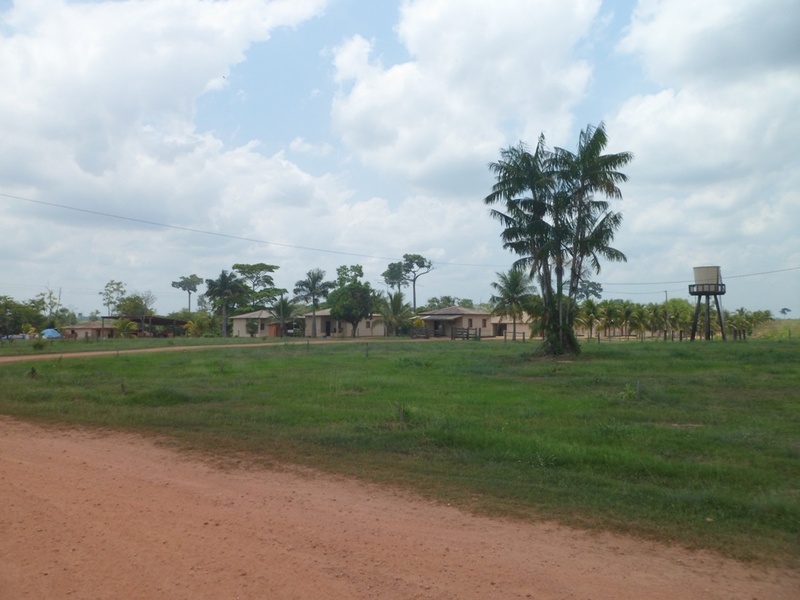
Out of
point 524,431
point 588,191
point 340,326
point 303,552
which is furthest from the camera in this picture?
point 340,326

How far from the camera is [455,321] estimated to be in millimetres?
72062

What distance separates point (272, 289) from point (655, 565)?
7936cm

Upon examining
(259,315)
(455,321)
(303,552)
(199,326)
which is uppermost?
(259,315)

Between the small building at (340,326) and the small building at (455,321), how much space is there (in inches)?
211

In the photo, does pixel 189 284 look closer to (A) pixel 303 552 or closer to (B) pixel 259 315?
(B) pixel 259 315

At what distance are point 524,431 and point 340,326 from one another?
63.9 meters

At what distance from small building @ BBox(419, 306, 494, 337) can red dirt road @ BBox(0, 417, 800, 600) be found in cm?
6353

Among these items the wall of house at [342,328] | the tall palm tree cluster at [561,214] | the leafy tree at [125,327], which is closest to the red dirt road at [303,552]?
the tall palm tree cluster at [561,214]

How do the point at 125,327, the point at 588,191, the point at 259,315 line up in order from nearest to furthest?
the point at 588,191 < the point at 125,327 < the point at 259,315

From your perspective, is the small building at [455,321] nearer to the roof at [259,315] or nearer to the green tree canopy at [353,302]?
the green tree canopy at [353,302]

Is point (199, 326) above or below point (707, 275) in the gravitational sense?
below

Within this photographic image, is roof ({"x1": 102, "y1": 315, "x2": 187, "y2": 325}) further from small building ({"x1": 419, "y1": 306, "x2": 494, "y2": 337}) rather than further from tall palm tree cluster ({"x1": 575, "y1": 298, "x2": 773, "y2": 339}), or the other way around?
tall palm tree cluster ({"x1": 575, "y1": 298, "x2": 773, "y2": 339})

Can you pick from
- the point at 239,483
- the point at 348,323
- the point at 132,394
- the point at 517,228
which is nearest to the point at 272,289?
the point at 348,323

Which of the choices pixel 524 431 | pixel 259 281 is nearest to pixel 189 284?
pixel 259 281
